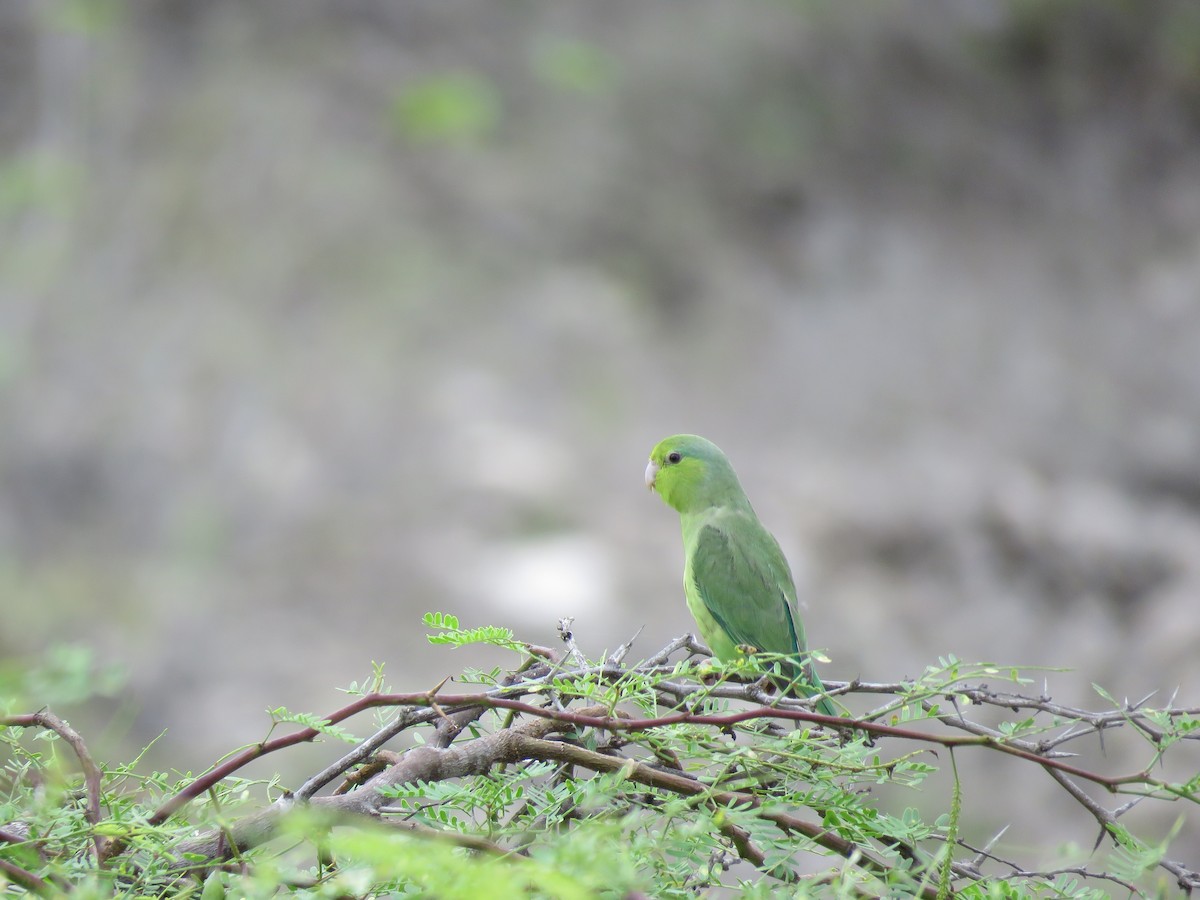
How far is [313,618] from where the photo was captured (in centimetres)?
561

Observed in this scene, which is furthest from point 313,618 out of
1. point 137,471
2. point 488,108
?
point 488,108

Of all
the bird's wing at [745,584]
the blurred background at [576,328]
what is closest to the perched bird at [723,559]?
Answer: the bird's wing at [745,584]

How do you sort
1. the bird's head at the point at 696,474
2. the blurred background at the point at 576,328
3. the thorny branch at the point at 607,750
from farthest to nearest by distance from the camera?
the blurred background at the point at 576,328 < the bird's head at the point at 696,474 < the thorny branch at the point at 607,750

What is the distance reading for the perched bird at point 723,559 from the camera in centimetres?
258

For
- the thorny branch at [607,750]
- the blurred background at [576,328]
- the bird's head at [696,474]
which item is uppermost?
the blurred background at [576,328]

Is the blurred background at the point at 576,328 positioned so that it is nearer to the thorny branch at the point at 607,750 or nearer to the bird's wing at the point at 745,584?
the bird's wing at the point at 745,584

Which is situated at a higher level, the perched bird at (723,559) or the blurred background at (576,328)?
the blurred background at (576,328)

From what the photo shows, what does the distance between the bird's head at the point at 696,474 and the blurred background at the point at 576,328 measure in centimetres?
233

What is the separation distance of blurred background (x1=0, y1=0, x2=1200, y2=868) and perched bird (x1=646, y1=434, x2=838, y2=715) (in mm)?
2348

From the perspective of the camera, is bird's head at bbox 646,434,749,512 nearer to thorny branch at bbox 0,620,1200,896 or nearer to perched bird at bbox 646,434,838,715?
perched bird at bbox 646,434,838,715

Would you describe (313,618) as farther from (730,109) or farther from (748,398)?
(730,109)

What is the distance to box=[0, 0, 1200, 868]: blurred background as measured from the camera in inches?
225

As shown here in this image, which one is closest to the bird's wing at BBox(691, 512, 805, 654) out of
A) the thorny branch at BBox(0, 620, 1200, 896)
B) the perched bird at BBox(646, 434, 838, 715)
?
the perched bird at BBox(646, 434, 838, 715)

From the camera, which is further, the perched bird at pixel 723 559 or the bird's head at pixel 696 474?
the bird's head at pixel 696 474
